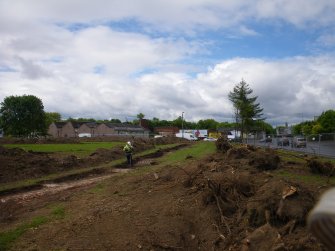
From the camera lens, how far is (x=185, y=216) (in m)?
11.0

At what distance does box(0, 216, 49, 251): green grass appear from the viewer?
9688mm

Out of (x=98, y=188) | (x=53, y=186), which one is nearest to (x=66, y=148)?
(x=53, y=186)

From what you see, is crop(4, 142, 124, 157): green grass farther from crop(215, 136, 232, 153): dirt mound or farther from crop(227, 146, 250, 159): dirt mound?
crop(227, 146, 250, 159): dirt mound

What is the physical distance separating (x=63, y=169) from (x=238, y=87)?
119 feet

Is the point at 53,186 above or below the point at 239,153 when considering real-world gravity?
below

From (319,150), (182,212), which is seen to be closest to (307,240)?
(182,212)

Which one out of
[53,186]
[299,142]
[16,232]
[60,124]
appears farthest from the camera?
[60,124]

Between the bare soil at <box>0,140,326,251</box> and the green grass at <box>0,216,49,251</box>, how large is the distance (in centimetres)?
26

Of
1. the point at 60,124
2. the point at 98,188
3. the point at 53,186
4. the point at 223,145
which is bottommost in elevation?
the point at 53,186

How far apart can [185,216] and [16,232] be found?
433 centimetres

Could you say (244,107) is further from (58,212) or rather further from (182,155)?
(58,212)

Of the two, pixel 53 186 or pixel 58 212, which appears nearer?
pixel 58 212

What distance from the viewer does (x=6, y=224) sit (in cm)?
1195

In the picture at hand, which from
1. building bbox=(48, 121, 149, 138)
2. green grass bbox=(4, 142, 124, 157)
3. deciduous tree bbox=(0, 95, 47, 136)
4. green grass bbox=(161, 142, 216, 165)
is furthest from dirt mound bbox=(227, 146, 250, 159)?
building bbox=(48, 121, 149, 138)
